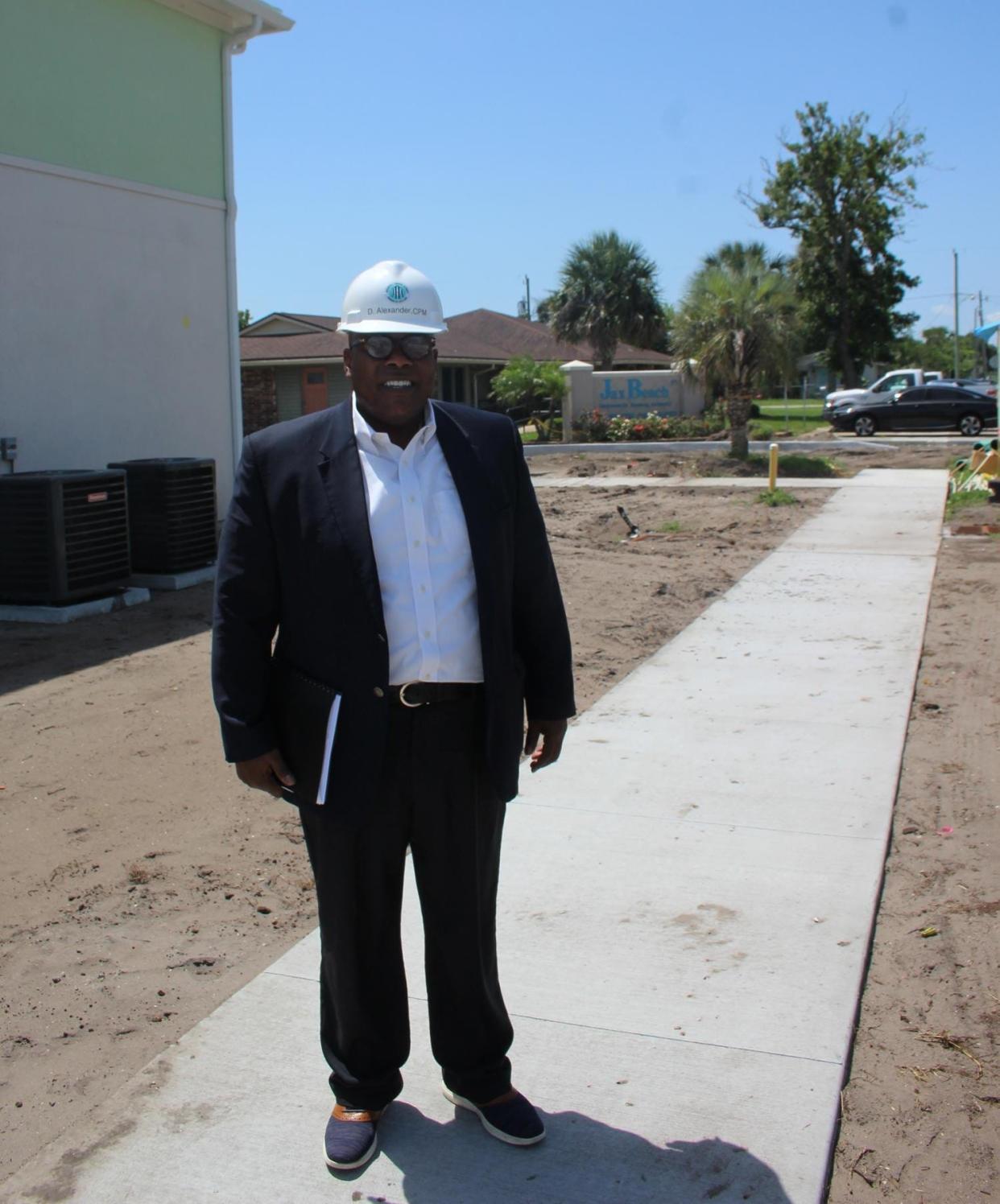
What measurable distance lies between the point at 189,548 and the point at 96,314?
8.40 feet

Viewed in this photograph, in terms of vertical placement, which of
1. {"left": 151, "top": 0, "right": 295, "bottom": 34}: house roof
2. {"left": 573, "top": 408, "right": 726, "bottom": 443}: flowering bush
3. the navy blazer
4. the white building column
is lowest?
the navy blazer

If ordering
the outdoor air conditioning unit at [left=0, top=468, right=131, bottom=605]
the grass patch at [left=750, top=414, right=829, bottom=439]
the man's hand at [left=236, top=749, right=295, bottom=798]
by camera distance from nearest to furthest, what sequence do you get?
1. the man's hand at [left=236, top=749, right=295, bottom=798]
2. the outdoor air conditioning unit at [left=0, top=468, right=131, bottom=605]
3. the grass patch at [left=750, top=414, right=829, bottom=439]

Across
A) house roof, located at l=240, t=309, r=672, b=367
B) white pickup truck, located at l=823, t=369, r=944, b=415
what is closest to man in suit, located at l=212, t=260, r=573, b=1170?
house roof, located at l=240, t=309, r=672, b=367

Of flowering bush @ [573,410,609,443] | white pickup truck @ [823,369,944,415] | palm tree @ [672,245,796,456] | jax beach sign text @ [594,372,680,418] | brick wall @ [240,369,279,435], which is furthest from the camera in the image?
white pickup truck @ [823,369,944,415]

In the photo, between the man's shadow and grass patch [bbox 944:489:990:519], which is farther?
grass patch [bbox 944:489:990:519]

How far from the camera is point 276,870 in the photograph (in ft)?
16.6

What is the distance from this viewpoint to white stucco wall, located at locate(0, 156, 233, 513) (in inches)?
436

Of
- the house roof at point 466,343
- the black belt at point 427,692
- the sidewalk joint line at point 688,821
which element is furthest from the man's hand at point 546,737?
the house roof at point 466,343

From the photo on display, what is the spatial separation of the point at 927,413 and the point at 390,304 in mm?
35874

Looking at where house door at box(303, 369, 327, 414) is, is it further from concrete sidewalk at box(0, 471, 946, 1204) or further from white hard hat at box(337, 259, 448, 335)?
white hard hat at box(337, 259, 448, 335)

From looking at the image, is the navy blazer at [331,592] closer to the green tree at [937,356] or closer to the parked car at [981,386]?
the parked car at [981,386]

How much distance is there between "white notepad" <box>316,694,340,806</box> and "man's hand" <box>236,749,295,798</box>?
5.6 inches

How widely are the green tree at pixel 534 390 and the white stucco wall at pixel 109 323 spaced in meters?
22.2

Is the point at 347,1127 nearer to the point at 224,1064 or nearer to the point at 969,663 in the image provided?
the point at 224,1064
